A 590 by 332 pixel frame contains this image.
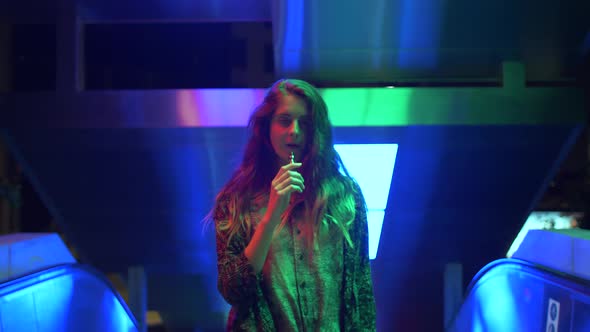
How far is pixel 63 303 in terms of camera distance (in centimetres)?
359

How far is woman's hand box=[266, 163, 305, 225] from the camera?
1688 mm

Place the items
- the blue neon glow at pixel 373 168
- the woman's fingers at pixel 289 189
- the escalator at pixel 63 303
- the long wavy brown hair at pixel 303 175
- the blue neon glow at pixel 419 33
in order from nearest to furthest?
the woman's fingers at pixel 289 189, the long wavy brown hair at pixel 303 175, the escalator at pixel 63 303, the blue neon glow at pixel 419 33, the blue neon glow at pixel 373 168

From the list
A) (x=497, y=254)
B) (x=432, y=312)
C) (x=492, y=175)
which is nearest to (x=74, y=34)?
(x=492, y=175)

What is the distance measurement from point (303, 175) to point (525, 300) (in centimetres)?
221

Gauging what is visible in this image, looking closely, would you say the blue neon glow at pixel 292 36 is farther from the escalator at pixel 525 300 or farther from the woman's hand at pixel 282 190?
the woman's hand at pixel 282 190

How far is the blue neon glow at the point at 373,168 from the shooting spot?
5.70m

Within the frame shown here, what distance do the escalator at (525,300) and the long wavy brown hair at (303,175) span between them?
1386 mm

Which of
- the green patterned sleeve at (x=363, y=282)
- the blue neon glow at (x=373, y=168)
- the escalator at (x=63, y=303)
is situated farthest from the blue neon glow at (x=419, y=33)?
the green patterned sleeve at (x=363, y=282)

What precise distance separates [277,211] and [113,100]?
399cm

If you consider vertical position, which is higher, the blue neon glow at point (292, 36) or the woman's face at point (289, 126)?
the blue neon glow at point (292, 36)

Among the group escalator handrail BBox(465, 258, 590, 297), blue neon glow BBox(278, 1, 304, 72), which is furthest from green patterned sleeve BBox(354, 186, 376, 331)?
blue neon glow BBox(278, 1, 304, 72)

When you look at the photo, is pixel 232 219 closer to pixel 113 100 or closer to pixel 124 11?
pixel 113 100

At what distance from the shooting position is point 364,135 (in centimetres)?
541

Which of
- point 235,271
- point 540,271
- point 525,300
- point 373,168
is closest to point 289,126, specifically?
point 235,271
